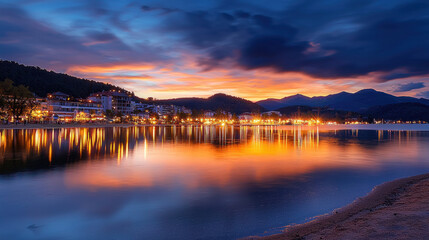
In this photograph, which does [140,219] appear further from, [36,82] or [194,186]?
[36,82]

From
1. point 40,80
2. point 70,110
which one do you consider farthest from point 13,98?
point 40,80

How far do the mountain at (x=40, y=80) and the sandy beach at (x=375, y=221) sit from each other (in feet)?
516

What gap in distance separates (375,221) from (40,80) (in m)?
174

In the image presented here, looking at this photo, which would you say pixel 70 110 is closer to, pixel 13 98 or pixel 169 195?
pixel 13 98

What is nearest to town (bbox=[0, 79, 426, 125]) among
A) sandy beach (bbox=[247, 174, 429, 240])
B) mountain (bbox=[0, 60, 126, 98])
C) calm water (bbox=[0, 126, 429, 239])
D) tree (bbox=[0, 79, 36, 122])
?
tree (bbox=[0, 79, 36, 122])

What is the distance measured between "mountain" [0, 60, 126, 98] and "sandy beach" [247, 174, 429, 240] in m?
157

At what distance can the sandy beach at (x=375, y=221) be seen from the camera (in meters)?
6.35

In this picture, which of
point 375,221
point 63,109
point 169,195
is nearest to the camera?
point 375,221

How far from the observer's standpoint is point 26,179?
47.1ft

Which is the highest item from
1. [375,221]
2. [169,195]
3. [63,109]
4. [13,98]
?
[13,98]

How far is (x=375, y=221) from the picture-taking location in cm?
730

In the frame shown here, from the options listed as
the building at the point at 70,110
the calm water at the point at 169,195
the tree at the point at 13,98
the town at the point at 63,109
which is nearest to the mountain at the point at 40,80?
the town at the point at 63,109

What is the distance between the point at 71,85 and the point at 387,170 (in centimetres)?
18083

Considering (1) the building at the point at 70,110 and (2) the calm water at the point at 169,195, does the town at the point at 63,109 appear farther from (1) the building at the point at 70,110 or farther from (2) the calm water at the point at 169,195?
(2) the calm water at the point at 169,195
